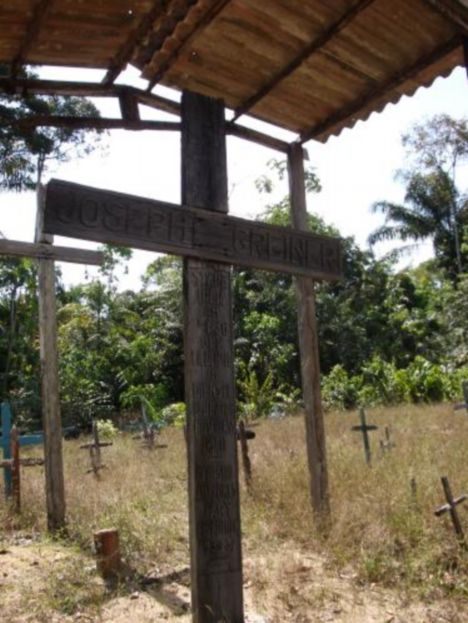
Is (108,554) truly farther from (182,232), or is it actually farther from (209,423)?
(182,232)

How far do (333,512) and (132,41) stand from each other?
408cm

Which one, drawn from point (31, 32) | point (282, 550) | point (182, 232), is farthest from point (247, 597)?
point (31, 32)

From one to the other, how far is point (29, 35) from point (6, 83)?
1.51 ft

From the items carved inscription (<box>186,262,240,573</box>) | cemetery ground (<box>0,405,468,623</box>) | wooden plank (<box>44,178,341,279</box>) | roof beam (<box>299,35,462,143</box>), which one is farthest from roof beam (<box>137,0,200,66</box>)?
cemetery ground (<box>0,405,468,623</box>)

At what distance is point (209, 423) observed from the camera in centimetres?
285

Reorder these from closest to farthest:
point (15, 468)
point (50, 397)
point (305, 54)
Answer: point (305, 54) < point (50, 397) < point (15, 468)

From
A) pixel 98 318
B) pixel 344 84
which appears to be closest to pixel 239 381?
pixel 98 318

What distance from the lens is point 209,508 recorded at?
281 centimetres

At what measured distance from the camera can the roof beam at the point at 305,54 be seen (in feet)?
10.5

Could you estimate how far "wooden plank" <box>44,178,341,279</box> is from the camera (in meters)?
2.58

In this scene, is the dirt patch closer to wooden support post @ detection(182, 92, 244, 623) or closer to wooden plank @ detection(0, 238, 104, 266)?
wooden support post @ detection(182, 92, 244, 623)

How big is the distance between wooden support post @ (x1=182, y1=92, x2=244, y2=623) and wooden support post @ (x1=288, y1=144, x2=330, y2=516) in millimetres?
2174

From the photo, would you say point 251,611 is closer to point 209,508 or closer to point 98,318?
point 209,508

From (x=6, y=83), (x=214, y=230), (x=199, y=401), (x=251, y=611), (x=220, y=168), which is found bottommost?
(x=251, y=611)
